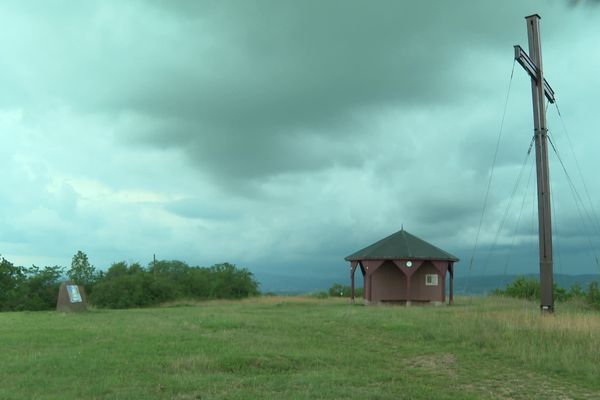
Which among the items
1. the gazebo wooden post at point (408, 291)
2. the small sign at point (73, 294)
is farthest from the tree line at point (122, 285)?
the gazebo wooden post at point (408, 291)

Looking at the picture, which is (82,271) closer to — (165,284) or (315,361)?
(165,284)

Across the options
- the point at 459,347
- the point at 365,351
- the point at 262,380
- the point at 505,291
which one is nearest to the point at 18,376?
the point at 262,380

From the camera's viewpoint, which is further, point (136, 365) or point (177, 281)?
point (177, 281)

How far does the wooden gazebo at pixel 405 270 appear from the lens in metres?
33.0

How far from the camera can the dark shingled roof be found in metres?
33.1

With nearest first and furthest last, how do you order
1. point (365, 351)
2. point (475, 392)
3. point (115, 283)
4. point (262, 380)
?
point (475, 392) → point (262, 380) → point (365, 351) → point (115, 283)

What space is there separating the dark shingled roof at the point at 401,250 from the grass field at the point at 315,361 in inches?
A: 588

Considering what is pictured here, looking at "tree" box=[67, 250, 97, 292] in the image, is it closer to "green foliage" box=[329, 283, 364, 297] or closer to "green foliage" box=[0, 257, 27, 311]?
"green foliage" box=[0, 257, 27, 311]

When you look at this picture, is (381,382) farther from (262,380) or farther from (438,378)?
(262,380)

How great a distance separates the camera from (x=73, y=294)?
29.2 metres

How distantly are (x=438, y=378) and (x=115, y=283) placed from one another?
40.5 m

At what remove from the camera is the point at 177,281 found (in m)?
53.5

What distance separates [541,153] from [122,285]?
36.6 metres

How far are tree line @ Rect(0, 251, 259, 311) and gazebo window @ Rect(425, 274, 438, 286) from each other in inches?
916
